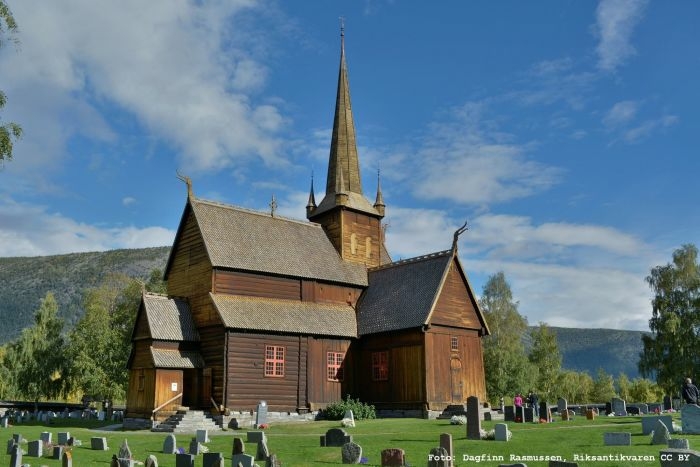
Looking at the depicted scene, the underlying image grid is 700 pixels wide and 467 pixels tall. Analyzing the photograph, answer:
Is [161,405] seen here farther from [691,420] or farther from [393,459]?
[691,420]

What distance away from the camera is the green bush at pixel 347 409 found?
3459cm

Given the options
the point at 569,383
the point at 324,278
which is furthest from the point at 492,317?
the point at 324,278

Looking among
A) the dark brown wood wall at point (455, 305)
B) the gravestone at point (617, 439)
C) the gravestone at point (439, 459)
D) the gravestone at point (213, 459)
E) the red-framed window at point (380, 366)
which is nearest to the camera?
the gravestone at point (213, 459)

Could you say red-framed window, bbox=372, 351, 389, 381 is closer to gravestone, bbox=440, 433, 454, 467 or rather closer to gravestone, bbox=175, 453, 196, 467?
Result: gravestone, bbox=440, 433, 454, 467

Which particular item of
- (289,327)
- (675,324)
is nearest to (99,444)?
(289,327)

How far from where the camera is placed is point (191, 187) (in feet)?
127

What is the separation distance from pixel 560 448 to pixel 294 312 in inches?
833

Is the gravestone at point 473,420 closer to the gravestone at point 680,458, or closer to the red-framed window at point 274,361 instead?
the gravestone at point 680,458

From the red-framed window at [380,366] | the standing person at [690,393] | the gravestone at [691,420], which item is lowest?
the gravestone at [691,420]

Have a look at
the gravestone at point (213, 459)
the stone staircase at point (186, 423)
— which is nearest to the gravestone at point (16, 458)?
the gravestone at point (213, 459)

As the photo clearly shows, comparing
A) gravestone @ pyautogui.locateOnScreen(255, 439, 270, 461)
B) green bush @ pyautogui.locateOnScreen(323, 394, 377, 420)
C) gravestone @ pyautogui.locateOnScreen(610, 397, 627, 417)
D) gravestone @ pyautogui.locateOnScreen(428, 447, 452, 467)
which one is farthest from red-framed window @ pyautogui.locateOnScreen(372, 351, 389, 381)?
→ gravestone @ pyautogui.locateOnScreen(428, 447, 452, 467)

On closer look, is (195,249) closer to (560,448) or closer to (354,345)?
(354,345)

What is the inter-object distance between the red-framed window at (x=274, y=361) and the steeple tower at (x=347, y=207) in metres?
9.74

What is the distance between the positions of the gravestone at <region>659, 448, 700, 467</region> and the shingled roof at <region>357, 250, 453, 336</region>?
22.5 meters
